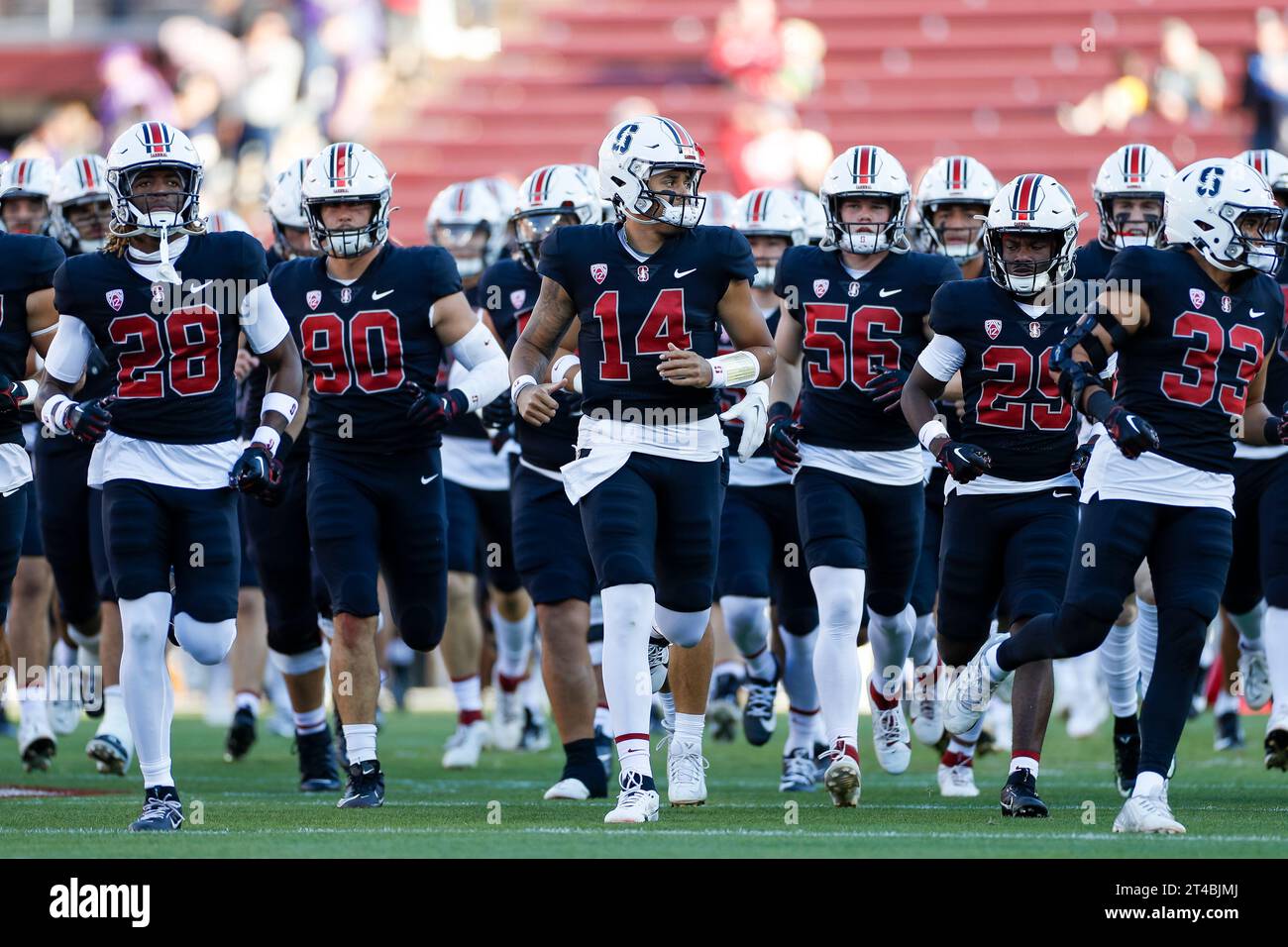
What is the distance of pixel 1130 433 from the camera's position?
5797 millimetres

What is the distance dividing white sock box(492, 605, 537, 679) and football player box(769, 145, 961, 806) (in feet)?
8.51

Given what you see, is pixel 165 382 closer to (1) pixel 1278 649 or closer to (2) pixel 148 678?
(2) pixel 148 678

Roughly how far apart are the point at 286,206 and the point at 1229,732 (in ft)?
15.6

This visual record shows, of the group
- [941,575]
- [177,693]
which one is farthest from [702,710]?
[177,693]

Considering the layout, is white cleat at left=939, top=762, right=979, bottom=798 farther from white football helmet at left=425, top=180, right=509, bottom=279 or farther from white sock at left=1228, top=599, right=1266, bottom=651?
white football helmet at left=425, top=180, right=509, bottom=279

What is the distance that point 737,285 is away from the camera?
655cm

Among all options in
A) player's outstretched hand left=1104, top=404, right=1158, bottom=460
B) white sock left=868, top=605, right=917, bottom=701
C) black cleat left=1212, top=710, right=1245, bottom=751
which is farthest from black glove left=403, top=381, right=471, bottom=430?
black cleat left=1212, top=710, right=1245, bottom=751

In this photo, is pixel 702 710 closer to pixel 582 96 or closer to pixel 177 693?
pixel 177 693

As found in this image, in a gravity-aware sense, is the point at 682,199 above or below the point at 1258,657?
above

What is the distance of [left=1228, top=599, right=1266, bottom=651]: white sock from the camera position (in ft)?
26.9

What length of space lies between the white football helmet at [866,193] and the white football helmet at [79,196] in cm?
341

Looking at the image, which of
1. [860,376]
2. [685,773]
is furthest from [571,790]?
[860,376]
